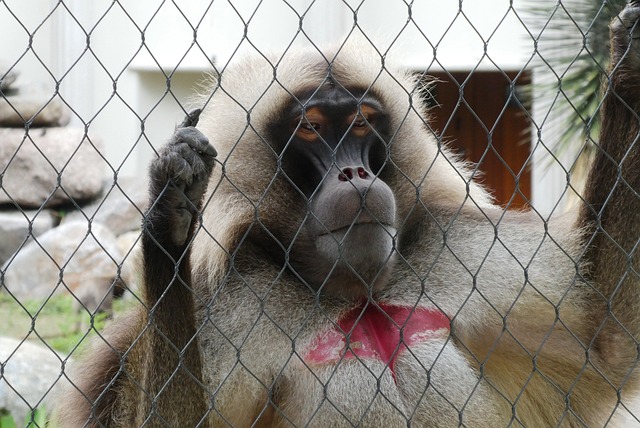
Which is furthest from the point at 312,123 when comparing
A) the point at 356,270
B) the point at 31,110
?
the point at 31,110

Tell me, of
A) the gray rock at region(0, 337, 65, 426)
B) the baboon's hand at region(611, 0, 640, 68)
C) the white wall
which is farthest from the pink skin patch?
the white wall

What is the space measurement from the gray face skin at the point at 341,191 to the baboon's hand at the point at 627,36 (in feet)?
2.58

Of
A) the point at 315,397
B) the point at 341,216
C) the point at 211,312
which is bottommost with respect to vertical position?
the point at 315,397

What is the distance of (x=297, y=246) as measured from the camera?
293 centimetres

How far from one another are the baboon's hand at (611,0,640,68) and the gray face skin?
79cm

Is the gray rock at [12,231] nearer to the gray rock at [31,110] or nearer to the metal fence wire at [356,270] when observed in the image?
the gray rock at [31,110]

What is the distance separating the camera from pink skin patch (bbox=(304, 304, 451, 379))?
2.85 metres

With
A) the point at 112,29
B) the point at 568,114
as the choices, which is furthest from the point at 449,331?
the point at 112,29

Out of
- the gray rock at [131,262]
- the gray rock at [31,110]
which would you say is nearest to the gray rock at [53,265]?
the gray rock at [131,262]

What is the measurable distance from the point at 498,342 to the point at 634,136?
82cm

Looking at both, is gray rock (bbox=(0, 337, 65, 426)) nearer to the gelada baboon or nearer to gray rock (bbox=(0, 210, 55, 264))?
the gelada baboon

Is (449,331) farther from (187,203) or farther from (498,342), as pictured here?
(187,203)

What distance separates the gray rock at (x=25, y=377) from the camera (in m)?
5.17

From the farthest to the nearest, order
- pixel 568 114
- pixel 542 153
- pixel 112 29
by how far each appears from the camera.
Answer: pixel 112 29
pixel 542 153
pixel 568 114
